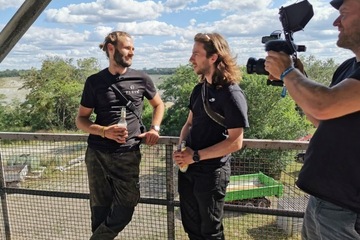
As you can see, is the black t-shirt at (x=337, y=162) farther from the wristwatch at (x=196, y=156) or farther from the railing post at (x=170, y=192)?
the railing post at (x=170, y=192)

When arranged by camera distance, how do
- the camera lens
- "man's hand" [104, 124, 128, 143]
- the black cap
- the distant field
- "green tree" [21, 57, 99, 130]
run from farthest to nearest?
the distant field < "green tree" [21, 57, 99, 130] < "man's hand" [104, 124, 128, 143] < the camera lens < the black cap

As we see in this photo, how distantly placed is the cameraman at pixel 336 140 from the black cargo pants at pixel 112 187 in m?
1.36

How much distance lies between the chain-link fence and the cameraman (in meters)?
0.86

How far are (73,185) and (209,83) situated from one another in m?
1.55

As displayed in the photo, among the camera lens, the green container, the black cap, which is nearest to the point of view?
the black cap

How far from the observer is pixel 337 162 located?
154 cm

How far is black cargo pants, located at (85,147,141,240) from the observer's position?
2.65 metres

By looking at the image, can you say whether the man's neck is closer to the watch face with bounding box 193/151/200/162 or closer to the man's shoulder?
the man's shoulder

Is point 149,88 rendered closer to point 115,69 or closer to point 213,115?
point 115,69

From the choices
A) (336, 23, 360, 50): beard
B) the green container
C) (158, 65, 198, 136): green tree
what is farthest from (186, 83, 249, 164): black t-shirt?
(158, 65, 198, 136): green tree

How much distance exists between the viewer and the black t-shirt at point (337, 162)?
150 cm

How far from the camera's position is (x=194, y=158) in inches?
92.1

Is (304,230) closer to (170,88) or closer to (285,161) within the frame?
(285,161)

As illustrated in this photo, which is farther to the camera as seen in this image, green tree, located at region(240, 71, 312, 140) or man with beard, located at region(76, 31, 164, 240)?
green tree, located at region(240, 71, 312, 140)
